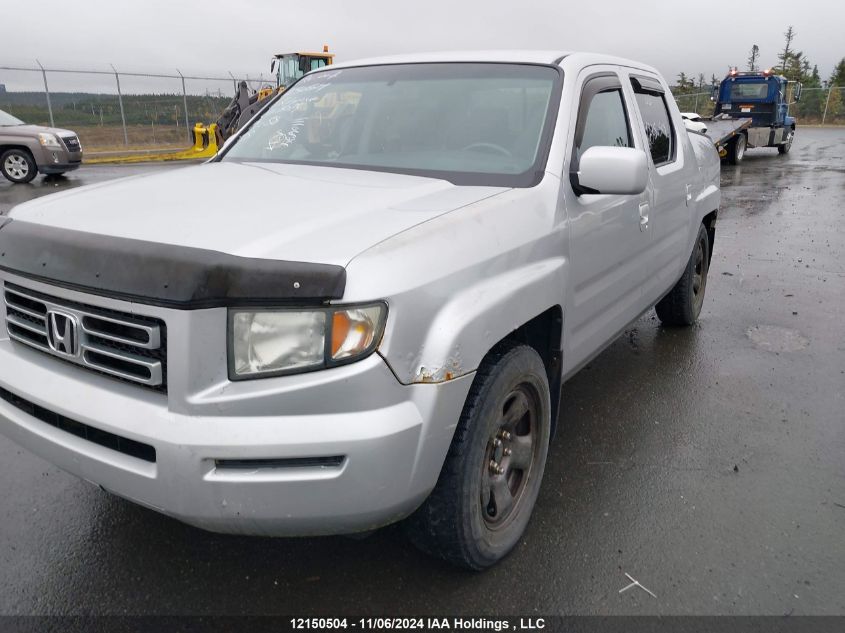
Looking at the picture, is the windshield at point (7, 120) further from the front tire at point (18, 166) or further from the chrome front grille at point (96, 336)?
the chrome front grille at point (96, 336)

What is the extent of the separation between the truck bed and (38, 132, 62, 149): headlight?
586 inches

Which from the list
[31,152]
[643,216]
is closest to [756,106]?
[31,152]

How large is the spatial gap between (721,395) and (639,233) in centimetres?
126

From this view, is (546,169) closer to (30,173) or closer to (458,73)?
(458,73)

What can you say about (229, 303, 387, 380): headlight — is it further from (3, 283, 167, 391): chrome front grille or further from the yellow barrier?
the yellow barrier

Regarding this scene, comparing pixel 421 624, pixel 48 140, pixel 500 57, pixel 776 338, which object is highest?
pixel 500 57

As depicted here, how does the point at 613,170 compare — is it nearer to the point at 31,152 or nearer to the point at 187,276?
→ the point at 187,276

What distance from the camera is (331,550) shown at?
8.77ft

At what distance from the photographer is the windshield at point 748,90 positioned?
70.4 feet

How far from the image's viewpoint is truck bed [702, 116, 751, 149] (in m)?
18.0

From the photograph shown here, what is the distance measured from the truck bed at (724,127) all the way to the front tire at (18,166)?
15.4 m

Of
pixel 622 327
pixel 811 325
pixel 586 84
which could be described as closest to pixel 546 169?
pixel 586 84

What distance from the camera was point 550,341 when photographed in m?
2.87

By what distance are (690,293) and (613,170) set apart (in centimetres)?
272
